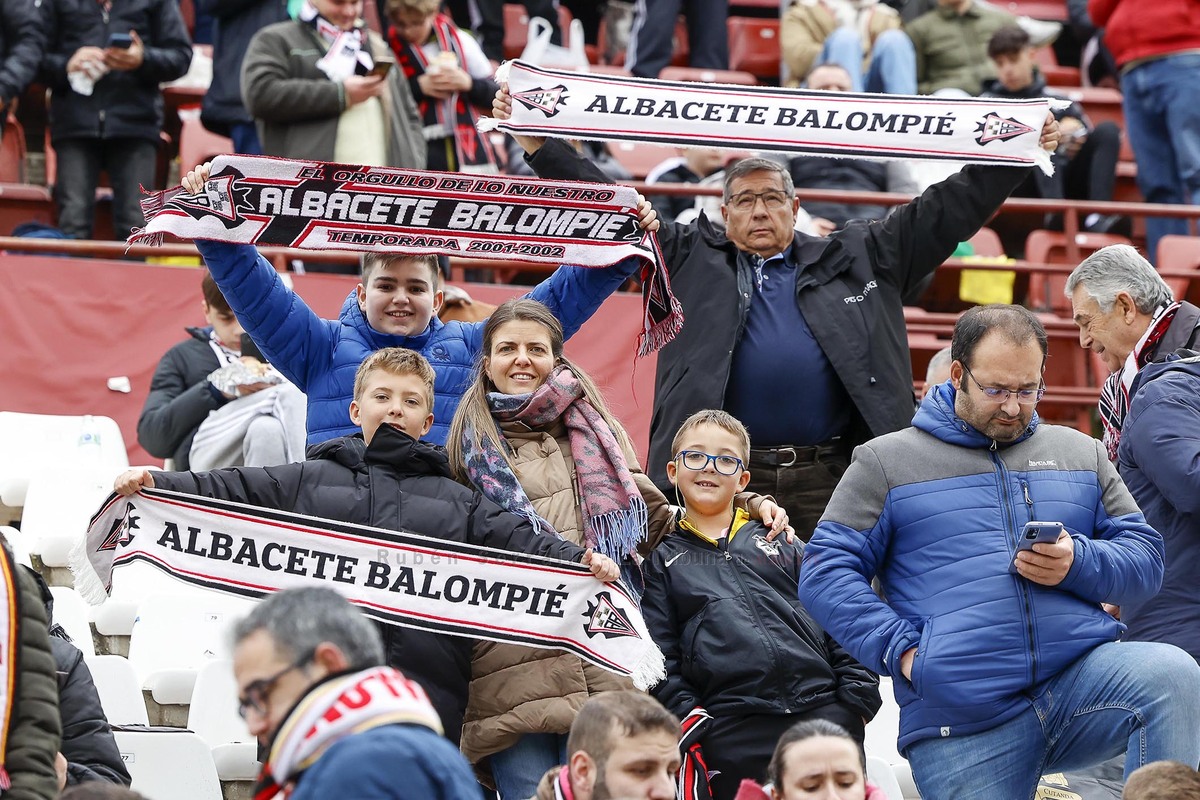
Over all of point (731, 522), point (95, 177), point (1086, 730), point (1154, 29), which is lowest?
point (1086, 730)

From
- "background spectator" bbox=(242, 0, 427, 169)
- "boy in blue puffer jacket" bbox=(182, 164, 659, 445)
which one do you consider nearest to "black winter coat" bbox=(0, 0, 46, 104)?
"background spectator" bbox=(242, 0, 427, 169)

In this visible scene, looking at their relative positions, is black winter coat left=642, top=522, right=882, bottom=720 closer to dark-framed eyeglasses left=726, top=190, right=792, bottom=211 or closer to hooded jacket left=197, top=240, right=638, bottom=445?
hooded jacket left=197, top=240, right=638, bottom=445

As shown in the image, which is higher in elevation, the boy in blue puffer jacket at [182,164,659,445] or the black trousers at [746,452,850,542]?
the boy in blue puffer jacket at [182,164,659,445]

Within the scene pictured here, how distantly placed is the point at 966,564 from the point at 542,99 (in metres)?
2.51

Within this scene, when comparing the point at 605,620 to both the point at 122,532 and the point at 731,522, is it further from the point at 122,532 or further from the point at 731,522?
the point at 122,532

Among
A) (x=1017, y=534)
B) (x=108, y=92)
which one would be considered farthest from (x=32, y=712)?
(x=108, y=92)

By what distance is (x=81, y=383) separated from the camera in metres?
8.88

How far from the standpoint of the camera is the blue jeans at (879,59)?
38.6ft

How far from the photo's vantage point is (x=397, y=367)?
4.94m

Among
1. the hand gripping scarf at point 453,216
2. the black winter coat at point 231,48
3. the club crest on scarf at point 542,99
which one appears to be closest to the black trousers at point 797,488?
the hand gripping scarf at point 453,216

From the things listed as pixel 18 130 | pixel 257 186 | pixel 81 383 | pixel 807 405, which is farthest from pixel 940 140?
pixel 18 130

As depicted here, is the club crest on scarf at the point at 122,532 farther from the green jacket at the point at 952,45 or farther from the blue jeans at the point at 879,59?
the green jacket at the point at 952,45

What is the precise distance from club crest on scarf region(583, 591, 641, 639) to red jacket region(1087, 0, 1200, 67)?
727 centimetres

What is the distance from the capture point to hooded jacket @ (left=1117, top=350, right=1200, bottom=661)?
4.99m
